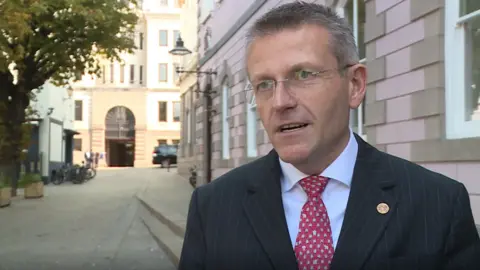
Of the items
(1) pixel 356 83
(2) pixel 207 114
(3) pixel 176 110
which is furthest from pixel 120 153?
(1) pixel 356 83

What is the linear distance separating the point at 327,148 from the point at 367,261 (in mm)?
374

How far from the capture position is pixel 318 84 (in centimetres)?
187

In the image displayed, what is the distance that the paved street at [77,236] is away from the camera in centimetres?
920

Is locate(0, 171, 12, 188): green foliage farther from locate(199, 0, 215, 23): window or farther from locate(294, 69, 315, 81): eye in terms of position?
locate(294, 69, 315, 81): eye

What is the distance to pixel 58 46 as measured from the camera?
63.1 ft

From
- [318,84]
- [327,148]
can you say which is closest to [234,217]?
[327,148]

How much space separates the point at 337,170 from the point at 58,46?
1852cm

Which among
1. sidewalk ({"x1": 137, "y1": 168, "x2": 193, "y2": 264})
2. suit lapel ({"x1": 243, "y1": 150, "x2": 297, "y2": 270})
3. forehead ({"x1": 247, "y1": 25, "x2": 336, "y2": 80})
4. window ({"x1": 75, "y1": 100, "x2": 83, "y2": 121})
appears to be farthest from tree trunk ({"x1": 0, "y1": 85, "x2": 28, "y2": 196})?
window ({"x1": 75, "y1": 100, "x2": 83, "y2": 121})

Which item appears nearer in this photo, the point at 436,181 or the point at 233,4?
the point at 436,181

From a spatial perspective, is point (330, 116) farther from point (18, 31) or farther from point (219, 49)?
point (219, 49)

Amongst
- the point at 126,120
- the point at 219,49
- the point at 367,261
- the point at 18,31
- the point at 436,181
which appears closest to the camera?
the point at 367,261

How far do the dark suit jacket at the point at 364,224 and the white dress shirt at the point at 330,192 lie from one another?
0.03 meters

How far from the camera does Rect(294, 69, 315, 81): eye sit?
1850 mm

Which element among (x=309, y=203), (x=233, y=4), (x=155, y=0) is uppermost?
(x=155, y=0)
